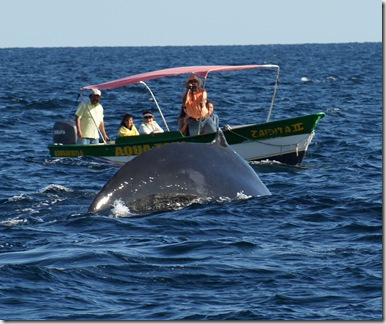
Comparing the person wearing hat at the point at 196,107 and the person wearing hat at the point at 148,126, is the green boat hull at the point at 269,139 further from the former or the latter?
the person wearing hat at the point at 196,107

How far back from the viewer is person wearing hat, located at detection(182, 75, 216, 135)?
1950 centimetres

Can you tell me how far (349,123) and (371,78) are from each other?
2909cm

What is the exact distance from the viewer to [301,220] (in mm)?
13359

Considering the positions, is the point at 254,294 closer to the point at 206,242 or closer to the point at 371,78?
the point at 206,242

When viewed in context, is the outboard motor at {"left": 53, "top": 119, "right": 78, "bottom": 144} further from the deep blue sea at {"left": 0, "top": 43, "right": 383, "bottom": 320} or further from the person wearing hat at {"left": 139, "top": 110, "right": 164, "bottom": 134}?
the person wearing hat at {"left": 139, "top": 110, "right": 164, "bottom": 134}

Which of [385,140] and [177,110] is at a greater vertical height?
[385,140]

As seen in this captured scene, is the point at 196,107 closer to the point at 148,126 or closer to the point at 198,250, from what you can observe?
the point at 148,126

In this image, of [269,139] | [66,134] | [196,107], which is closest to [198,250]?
[196,107]

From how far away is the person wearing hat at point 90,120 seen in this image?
2175 centimetres

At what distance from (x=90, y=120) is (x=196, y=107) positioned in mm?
3205

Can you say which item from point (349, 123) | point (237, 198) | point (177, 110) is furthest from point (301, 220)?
point (177, 110)

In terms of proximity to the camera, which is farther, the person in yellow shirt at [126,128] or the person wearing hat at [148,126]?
the person in yellow shirt at [126,128]

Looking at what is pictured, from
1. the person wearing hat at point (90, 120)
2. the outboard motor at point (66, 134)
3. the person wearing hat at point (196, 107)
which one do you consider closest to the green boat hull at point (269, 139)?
the person wearing hat at point (196, 107)

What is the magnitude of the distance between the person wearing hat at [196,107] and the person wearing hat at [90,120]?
237 centimetres
